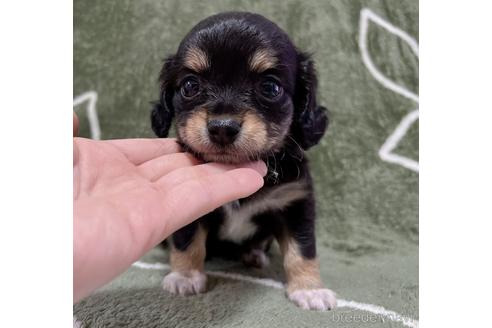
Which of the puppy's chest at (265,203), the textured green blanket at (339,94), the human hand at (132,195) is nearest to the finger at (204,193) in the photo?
the human hand at (132,195)

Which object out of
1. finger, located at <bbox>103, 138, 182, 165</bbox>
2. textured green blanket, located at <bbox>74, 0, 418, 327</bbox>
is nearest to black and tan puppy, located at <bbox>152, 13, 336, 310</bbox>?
finger, located at <bbox>103, 138, 182, 165</bbox>

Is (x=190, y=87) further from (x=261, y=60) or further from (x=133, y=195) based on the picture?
(x=133, y=195)

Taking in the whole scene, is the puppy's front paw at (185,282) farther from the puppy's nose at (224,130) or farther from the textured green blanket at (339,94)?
the puppy's nose at (224,130)

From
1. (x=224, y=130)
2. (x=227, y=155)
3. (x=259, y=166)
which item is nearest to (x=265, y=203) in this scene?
(x=259, y=166)

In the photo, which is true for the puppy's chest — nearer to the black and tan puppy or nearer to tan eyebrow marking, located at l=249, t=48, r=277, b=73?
the black and tan puppy

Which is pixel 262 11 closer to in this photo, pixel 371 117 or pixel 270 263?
pixel 371 117

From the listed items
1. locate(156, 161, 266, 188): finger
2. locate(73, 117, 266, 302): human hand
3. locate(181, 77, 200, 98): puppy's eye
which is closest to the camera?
locate(73, 117, 266, 302): human hand
